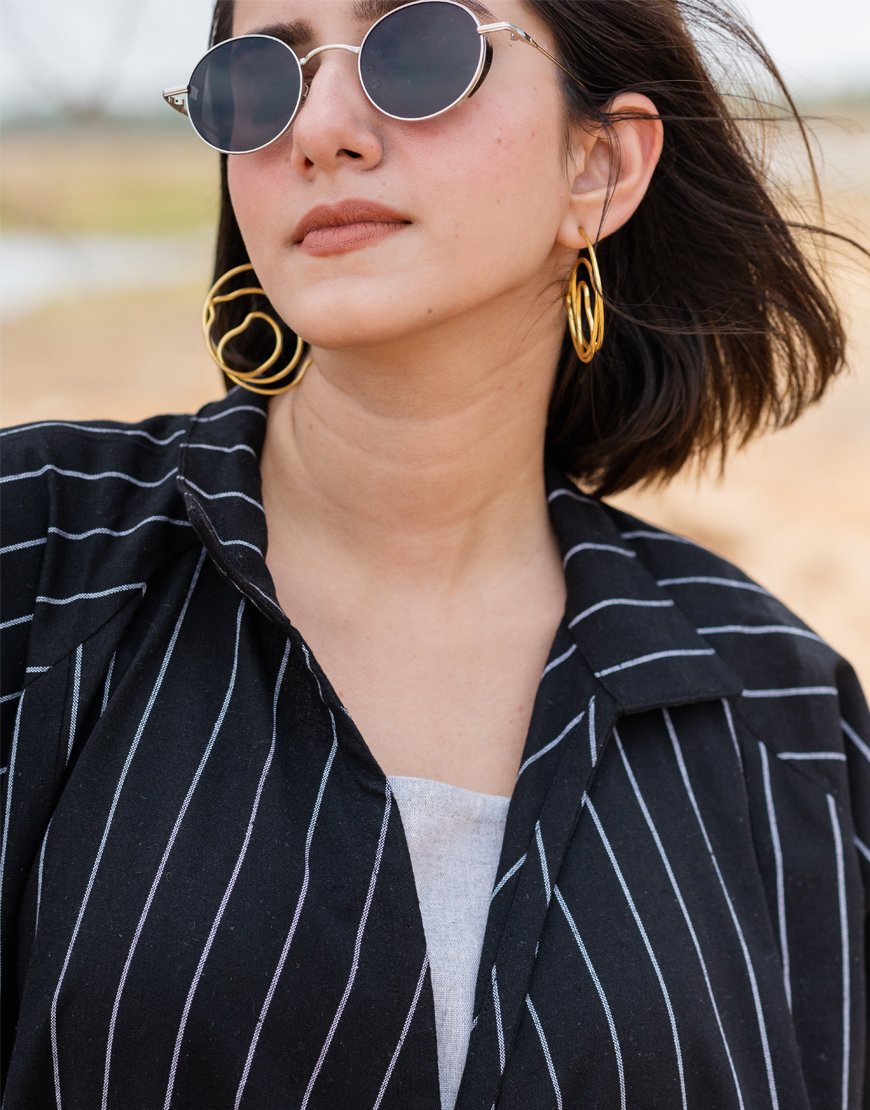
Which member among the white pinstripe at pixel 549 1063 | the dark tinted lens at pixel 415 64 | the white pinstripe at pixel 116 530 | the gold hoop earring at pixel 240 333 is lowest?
the white pinstripe at pixel 549 1063

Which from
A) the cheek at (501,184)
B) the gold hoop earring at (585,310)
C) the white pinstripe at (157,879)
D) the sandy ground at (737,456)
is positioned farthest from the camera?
the sandy ground at (737,456)

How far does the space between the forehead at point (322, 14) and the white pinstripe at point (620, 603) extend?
89cm

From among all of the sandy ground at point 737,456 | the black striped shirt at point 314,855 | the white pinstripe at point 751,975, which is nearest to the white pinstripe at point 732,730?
the black striped shirt at point 314,855

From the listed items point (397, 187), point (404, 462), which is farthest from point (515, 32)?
point (404, 462)

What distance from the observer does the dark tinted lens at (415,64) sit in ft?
5.79

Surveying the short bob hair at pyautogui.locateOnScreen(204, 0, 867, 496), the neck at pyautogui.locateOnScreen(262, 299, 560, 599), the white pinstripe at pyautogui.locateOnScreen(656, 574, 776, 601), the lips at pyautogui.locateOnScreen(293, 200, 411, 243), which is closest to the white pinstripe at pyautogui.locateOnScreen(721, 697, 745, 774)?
the white pinstripe at pyautogui.locateOnScreen(656, 574, 776, 601)

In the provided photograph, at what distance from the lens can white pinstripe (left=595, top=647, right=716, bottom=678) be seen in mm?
2053

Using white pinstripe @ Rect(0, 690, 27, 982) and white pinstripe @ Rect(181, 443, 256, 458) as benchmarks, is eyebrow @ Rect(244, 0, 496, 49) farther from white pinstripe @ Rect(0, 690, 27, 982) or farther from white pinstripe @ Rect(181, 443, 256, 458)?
white pinstripe @ Rect(0, 690, 27, 982)

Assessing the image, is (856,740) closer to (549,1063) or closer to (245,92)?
(549,1063)

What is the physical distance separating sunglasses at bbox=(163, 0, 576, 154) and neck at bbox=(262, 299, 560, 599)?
0.33 metres

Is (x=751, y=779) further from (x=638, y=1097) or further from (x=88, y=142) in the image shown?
(x=88, y=142)

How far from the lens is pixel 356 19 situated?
180cm

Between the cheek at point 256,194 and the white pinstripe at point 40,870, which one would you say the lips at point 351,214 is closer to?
the cheek at point 256,194

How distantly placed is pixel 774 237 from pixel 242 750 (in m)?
1.32
